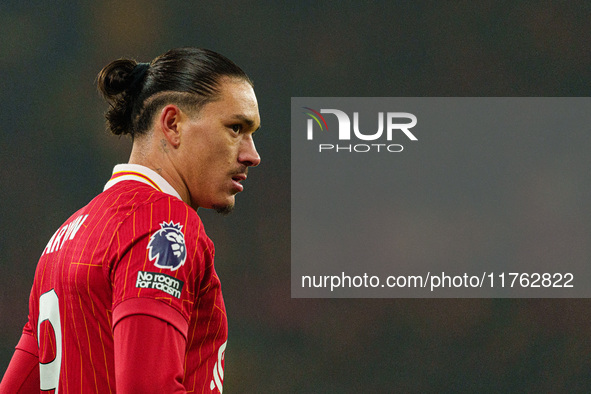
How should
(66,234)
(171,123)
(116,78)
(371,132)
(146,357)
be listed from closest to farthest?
1. (146,357)
2. (66,234)
3. (171,123)
4. (116,78)
5. (371,132)

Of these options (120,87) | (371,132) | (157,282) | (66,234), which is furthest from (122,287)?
(371,132)

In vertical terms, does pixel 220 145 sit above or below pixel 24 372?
above

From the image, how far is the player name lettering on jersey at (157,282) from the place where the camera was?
0.86 m

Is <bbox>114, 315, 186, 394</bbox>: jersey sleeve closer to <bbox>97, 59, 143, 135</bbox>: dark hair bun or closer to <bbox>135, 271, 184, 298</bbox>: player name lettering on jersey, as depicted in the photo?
<bbox>135, 271, 184, 298</bbox>: player name lettering on jersey

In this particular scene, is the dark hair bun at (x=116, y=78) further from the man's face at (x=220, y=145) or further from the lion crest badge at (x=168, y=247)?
the lion crest badge at (x=168, y=247)

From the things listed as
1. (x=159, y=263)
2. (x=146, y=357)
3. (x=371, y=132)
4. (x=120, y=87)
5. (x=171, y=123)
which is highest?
(x=371, y=132)

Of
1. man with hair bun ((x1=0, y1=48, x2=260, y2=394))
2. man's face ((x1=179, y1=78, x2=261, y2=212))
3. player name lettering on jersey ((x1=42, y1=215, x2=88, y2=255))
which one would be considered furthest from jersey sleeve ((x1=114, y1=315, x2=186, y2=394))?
man's face ((x1=179, y1=78, x2=261, y2=212))

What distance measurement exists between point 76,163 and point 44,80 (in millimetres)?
428

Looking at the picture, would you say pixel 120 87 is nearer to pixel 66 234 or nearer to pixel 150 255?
pixel 66 234

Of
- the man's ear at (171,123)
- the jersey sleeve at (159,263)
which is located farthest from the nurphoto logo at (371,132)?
the jersey sleeve at (159,263)

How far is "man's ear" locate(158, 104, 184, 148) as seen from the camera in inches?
45.7

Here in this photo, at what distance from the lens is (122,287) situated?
0.87 meters

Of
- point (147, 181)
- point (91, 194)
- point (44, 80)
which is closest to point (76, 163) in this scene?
point (91, 194)

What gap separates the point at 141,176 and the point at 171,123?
0.37 feet
